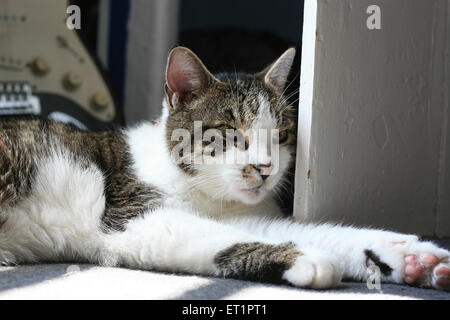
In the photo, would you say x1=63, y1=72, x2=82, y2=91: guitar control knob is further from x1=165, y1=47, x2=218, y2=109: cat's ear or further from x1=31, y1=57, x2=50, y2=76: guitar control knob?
x1=165, y1=47, x2=218, y2=109: cat's ear

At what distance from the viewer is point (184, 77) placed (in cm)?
145

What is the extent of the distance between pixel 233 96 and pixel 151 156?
0.29 meters

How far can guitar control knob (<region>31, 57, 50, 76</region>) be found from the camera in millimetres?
2287

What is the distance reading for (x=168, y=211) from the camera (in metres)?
1.31

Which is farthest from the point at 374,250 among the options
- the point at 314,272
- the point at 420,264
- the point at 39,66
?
the point at 39,66

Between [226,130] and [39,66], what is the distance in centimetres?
129

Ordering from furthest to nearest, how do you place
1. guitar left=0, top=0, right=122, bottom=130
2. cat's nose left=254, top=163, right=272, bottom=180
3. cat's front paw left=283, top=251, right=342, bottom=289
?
guitar left=0, top=0, right=122, bottom=130 < cat's nose left=254, top=163, right=272, bottom=180 < cat's front paw left=283, top=251, right=342, bottom=289

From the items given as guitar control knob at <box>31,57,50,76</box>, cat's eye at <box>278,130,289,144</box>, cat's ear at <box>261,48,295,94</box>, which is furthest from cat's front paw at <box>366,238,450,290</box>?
guitar control knob at <box>31,57,50,76</box>

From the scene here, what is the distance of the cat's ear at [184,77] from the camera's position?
4.60 feet

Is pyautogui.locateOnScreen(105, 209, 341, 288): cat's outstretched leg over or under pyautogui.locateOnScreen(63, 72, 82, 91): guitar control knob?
under

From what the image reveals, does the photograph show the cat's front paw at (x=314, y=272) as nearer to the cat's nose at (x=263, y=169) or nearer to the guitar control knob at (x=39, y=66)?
the cat's nose at (x=263, y=169)

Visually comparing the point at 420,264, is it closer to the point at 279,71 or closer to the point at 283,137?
the point at 283,137

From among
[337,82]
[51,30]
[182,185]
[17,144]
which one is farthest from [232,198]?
[51,30]

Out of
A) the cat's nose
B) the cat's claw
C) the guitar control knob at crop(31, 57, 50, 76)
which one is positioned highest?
the guitar control knob at crop(31, 57, 50, 76)
